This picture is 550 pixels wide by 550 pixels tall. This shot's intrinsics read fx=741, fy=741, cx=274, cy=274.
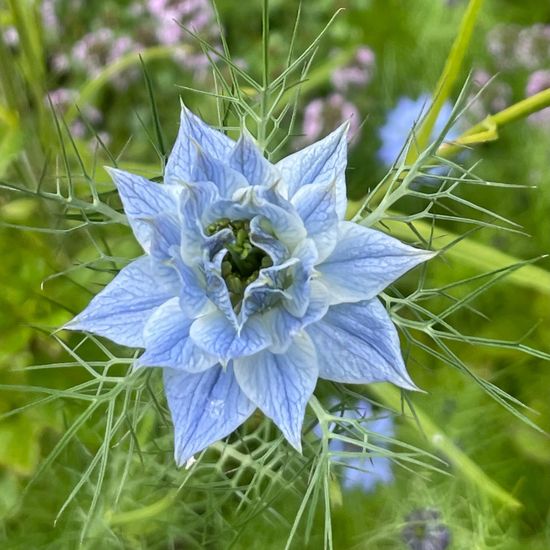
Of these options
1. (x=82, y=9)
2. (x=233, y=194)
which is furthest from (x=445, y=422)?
(x=82, y=9)

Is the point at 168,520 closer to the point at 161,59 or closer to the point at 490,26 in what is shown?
the point at 161,59

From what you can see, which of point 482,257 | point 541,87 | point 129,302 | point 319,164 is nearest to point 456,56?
point 482,257

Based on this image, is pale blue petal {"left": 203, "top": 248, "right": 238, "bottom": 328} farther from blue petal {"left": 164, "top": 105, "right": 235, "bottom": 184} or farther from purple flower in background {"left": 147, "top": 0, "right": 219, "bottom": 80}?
purple flower in background {"left": 147, "top": 0, "right": 219, "bottom": 80}

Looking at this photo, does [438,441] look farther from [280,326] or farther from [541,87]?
[541,87]

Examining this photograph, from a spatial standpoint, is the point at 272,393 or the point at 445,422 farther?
the point at 445,422

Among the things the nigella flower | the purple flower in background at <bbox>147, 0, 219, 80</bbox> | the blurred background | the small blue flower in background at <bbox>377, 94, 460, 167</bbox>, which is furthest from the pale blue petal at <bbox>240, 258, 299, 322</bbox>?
the purple flower in background at <bbox>147, 0, 219, 80</bbox>

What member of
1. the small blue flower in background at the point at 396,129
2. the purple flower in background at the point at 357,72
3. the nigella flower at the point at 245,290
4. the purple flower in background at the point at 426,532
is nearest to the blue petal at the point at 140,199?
the nigella flower at the point at 245,290
